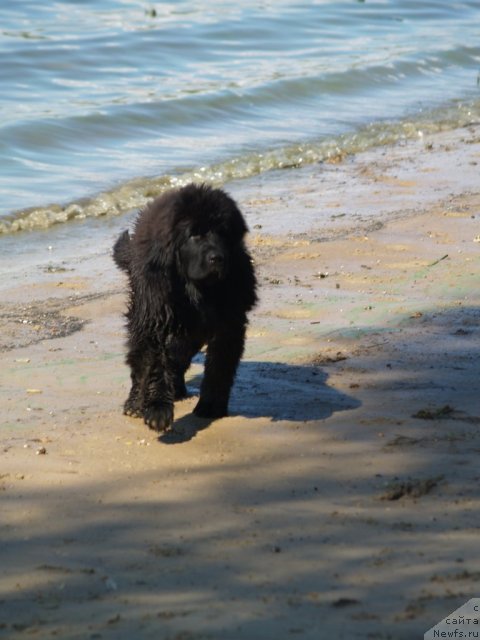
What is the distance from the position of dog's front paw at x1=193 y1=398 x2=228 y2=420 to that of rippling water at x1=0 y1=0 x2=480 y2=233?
5772mm

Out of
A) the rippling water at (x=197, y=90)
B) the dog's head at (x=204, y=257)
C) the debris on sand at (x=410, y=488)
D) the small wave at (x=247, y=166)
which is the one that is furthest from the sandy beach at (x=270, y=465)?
the rippling water at (x=197, y=90)

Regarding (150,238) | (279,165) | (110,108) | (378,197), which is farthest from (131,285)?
(110,108)

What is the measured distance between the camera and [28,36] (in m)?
21.7

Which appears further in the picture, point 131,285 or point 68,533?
point 131,285

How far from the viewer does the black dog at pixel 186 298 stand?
18.8 ft

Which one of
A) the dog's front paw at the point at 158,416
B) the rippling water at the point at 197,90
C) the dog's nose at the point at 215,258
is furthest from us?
the rippling water at the point at 197,90

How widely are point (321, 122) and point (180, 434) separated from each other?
452 inches

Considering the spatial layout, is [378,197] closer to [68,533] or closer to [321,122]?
[321,122]

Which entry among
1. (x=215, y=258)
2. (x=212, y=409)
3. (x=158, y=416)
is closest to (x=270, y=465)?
(x=158, y=416)

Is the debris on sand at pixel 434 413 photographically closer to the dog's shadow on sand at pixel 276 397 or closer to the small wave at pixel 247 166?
the dog's shadow on sand at pixel 276 397

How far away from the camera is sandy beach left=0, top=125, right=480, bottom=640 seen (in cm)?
398

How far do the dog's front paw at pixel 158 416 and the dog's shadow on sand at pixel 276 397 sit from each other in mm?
77

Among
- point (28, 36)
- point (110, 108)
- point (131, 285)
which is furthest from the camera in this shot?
point (28, 36)

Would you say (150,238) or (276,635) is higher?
(150,238)
